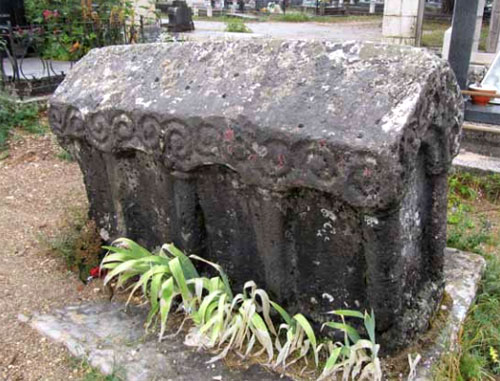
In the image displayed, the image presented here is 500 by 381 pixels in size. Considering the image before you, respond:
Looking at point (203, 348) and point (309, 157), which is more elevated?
point (309, 157)

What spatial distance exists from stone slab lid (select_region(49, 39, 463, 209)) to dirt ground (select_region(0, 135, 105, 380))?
0.83m

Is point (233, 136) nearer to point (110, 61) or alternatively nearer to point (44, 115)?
point (110, 61)

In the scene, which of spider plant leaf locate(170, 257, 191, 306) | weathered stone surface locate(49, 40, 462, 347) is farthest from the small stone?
spider plant leaf locate(170, 257, 191, 306)

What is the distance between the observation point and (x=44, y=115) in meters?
6.11

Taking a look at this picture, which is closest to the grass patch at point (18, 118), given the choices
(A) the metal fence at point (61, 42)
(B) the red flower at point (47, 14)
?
(A) the metal fence at point (61, 42)

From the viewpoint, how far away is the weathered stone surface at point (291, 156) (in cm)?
188

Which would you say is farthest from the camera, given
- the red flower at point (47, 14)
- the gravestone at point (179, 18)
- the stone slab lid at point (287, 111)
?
the gravestone at point (179, 18)

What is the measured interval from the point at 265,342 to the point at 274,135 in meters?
0.85

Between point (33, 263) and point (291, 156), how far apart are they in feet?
6.06

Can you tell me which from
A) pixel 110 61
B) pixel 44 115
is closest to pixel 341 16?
pixel 44 115

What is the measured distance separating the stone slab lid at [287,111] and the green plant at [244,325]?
47cm

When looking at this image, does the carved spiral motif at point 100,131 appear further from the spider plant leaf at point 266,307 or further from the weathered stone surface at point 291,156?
the spider plant leaf at point 266,307

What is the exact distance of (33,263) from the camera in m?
3.07

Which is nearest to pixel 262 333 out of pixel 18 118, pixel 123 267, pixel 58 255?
pixel 123 267
